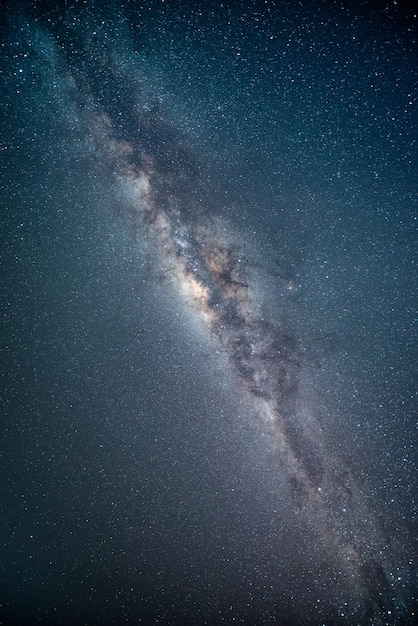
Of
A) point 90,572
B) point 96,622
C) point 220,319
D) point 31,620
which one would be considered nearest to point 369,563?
point 220,319

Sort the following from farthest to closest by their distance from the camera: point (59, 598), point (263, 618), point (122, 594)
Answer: point (59, 598)
point (122, 594)
point (263, 618)

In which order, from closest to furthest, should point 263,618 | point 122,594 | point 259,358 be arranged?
point 259,358 → point 263,618 → point 122,594

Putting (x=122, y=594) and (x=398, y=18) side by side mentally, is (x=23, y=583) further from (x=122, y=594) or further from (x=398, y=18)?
(x=398, y=18)

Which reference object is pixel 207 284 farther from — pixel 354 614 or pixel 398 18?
pixel 354 614

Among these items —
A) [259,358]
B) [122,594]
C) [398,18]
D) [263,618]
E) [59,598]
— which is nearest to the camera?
[398,18]

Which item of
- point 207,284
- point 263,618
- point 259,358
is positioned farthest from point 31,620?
point 207,284

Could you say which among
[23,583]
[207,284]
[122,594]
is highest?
[207,284]

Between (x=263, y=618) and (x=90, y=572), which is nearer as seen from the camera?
(x=263, y=618)

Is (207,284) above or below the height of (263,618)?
above

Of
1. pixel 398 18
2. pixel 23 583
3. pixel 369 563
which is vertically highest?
pixel 398 18
